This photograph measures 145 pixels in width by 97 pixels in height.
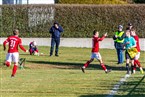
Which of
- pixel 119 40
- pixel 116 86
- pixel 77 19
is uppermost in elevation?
pixel 116 86

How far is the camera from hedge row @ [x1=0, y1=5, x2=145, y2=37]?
165 feet

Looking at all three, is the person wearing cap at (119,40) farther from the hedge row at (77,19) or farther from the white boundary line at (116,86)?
the hedge row at (77,19)

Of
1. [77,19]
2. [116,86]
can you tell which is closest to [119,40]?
[116,86]

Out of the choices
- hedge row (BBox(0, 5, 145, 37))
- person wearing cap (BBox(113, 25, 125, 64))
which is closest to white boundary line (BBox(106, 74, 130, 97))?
person wearing cap (BBox(113, 25, 125, 64))

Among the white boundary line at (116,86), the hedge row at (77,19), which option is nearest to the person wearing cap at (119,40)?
the white boundary line at (116,86)

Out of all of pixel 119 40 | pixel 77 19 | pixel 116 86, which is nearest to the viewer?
pixel 116 86

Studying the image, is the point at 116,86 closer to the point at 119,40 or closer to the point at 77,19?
the point at 119,40

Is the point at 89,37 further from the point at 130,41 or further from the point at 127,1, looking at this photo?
the point at 130,41

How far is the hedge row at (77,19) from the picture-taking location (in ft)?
→ 165

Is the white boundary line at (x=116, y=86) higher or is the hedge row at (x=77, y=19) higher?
the white boundary line at (x=116, y=86)

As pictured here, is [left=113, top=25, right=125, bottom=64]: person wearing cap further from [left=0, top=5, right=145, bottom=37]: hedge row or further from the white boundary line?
[left=0, top=5, right=145, bottom=37]: hedge row

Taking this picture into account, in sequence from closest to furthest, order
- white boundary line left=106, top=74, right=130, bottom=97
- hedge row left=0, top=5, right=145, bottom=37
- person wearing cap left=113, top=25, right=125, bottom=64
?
white boundary line left=106, top=74, right=130, bottom=97, person wearing cap left=113, top=25, right=125, bottom=64, hedge row left=0, top=5, right=145, bottom=37

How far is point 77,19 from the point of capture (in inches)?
1987

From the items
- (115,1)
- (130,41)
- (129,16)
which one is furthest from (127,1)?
(130,41)
